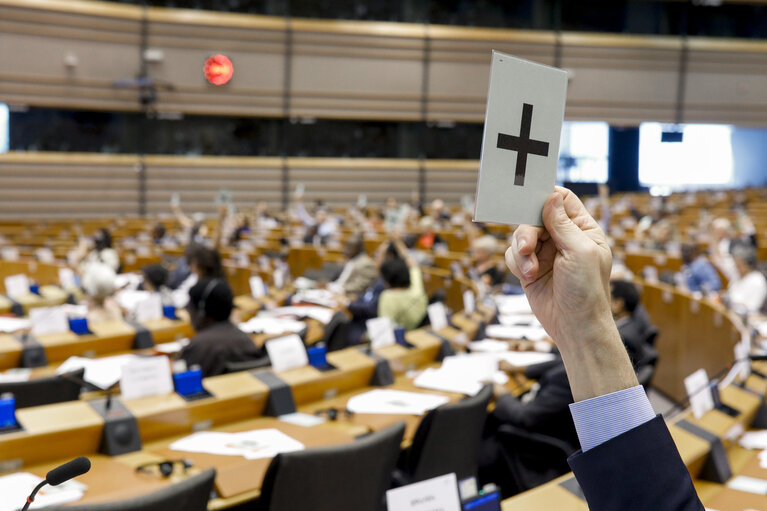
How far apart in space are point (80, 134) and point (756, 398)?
51.4ft

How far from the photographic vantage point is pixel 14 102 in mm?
14945

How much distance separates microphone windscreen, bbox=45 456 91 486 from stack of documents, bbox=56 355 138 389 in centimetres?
222

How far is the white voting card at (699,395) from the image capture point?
9.02 feet

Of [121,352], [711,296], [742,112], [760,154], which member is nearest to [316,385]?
[121,352]

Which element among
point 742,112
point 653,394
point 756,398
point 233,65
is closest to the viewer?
point 756,398

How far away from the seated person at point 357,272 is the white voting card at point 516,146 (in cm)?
597

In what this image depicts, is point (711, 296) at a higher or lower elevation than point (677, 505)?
lower

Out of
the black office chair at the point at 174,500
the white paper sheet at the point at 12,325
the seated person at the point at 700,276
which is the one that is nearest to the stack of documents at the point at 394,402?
the black office chair at the point at 174,500

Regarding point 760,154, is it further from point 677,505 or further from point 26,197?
point 677,505

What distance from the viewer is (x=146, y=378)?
289 cm

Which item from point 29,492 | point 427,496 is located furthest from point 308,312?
point 427,496

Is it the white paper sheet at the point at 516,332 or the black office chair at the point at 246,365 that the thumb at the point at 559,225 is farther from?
the white paper sheet at the point at 516,332

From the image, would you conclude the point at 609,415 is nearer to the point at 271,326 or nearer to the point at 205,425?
the point at 205,425

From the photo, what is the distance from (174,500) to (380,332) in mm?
2337
